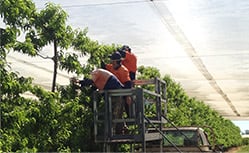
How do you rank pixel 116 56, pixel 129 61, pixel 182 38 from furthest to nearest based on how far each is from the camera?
pixel 182 38, pixel 129 61, pixel 116 56

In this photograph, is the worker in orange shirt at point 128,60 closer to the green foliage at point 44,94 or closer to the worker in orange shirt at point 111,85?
the green foliage at point 44,94

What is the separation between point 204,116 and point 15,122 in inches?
674

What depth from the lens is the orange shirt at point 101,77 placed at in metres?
7.54

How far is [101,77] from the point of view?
759cm

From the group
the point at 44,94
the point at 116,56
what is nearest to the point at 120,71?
the point at 116,56

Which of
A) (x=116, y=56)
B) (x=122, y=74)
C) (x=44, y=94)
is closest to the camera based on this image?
(x=44, y=94)

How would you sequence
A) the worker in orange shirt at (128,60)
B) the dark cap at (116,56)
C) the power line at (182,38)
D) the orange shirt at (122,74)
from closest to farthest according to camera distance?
the dark cap at (116,56)
the orange shirt at (122,74)
the worker in orange shirt at (128,60)
the power line at (182,38)

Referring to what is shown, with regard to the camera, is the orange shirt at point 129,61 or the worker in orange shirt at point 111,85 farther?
the orange shirt at point 129,61

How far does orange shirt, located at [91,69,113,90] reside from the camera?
7535mm

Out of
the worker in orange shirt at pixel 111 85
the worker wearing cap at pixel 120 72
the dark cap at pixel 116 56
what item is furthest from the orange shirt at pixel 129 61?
the worker in orange shirt at pixel 111 85

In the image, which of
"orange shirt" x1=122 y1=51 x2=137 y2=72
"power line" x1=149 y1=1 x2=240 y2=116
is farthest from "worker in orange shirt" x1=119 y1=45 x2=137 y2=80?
"power line" x1=149 y1=1 x2=240 y2=116

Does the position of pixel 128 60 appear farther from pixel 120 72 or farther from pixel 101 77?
pixel 101 77

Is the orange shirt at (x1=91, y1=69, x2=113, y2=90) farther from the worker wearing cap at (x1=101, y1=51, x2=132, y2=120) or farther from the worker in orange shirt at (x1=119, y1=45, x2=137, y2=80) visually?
the worker in orange shirt at (x1=119, y1=45, x2=137, y2=80)

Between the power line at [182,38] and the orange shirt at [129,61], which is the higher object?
the power line at [182,38]
